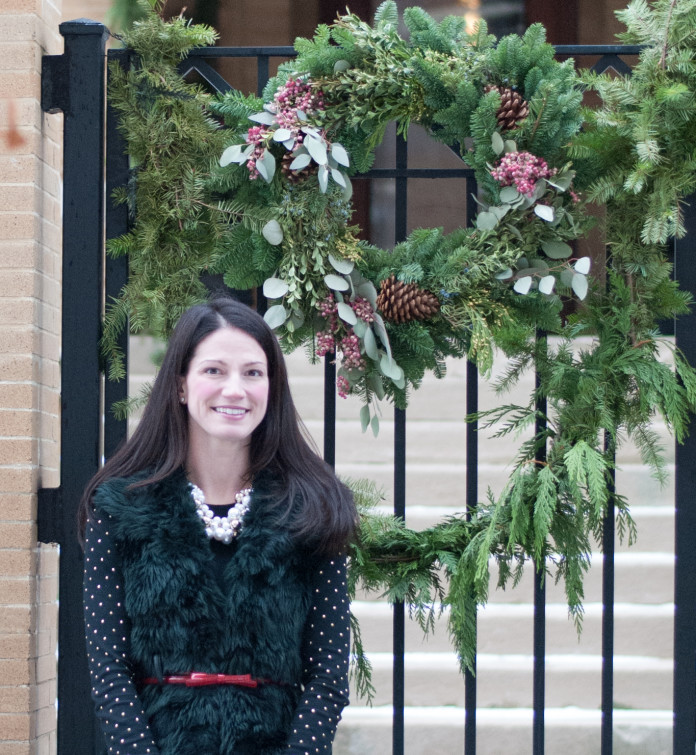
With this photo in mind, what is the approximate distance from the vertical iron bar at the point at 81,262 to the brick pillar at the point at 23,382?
62 mm

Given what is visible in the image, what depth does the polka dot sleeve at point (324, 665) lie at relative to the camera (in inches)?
77.3

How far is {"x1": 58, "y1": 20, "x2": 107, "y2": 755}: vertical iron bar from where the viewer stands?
2.59 meters

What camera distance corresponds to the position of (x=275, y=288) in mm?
2463

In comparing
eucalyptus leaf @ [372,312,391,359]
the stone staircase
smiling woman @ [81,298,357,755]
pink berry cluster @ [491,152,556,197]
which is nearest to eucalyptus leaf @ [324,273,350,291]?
eucalyptus leaf @ [372,312,391,359]

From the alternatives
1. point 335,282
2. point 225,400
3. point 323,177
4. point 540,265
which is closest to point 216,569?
point 225,400

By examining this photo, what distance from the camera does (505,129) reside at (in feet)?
8.14

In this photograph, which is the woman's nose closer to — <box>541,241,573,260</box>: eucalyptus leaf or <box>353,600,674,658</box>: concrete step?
<box>541,241,573,260</box>: eucalyptus leaf

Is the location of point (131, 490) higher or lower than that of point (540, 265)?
lower

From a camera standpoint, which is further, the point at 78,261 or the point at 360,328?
the point at 78,261

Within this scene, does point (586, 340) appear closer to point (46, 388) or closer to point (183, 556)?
point (46, 388)

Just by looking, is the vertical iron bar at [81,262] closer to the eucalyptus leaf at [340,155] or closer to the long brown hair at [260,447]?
the long brown hair at [260,447]

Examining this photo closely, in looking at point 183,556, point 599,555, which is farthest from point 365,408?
point 599,555

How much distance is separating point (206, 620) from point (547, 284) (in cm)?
111

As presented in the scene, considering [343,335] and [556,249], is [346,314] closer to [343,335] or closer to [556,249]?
[343,335]
